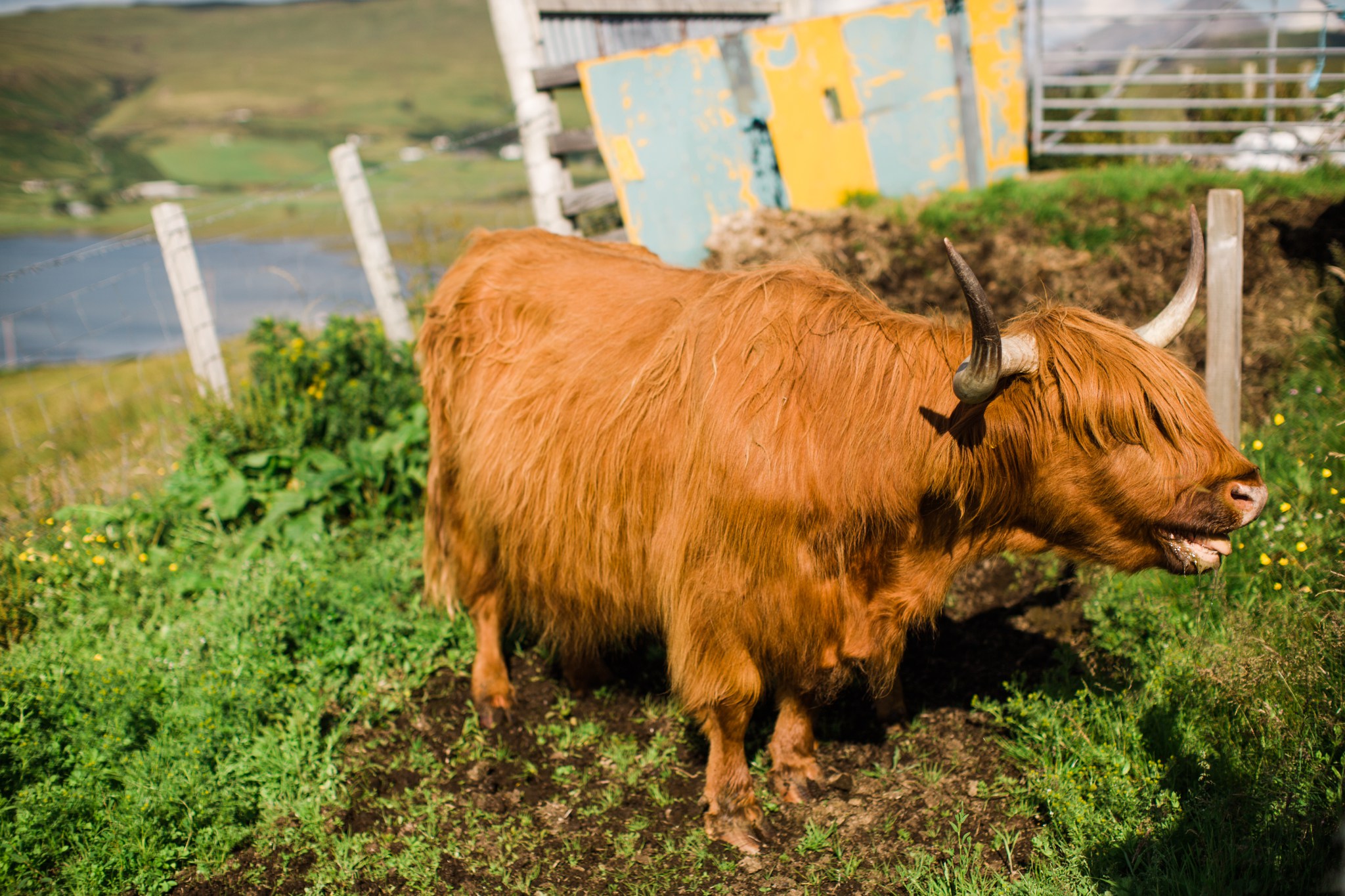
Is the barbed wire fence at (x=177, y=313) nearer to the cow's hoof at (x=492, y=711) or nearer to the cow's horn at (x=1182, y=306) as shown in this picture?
the cow's hoof at (x=492, y=711)

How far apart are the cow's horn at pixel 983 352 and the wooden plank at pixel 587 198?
14.7ft

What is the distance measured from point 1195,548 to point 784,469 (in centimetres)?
120

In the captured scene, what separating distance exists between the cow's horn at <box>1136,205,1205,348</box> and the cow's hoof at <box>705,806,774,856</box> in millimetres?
2107

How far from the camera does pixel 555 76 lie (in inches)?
236

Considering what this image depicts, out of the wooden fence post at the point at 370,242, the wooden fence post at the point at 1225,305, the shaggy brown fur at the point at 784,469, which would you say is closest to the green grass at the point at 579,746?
the wooden fence post at the point at 1225,305

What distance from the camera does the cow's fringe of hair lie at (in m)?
2.42

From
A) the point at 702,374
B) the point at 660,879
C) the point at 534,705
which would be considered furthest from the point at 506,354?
the point at 660,879

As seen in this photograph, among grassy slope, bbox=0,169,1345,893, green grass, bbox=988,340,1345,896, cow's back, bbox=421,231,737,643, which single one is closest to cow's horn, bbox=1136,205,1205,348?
green grass, bbox=988,340,1345,896

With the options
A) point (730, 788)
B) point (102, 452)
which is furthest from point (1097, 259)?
point (102, 452)

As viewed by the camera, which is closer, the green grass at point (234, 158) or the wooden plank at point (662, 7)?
the wooden plank at point (662, 7)

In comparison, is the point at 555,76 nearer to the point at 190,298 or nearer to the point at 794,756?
the point at 190,298

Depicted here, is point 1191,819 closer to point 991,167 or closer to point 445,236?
point 445,236

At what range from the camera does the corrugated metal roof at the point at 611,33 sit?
6.35m

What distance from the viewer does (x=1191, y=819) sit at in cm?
244
